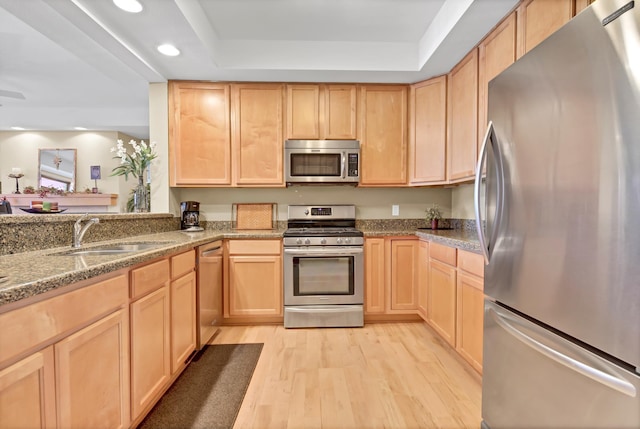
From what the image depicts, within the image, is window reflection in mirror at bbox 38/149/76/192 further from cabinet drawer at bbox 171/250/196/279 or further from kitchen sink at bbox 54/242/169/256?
cabinet drawer at bbox 171/250/196/279

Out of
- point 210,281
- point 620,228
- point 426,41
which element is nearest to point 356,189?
point 426,41

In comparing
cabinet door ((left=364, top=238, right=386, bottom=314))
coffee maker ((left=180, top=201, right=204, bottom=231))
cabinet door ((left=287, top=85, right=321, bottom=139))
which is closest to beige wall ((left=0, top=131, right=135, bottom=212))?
coffee maker ((left=180, top=201, right=204, bottom=231))

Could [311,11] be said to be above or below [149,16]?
above

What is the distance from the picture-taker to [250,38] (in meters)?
2.65

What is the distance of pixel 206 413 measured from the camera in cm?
163

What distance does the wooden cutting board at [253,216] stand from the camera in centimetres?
329

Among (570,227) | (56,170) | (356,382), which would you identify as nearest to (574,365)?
(570,227)

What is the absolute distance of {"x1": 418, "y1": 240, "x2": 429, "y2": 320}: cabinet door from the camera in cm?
270

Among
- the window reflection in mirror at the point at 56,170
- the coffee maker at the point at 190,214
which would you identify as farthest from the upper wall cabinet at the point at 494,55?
the window reflection in mirror at the point at 56,170

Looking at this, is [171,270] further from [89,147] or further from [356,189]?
[89,147]

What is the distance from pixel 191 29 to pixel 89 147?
5.20 m

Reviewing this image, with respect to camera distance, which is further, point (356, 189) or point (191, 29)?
point (356, 189)

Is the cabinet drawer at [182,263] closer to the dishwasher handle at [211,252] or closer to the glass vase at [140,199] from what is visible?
the dishwasher handle at [211,252]

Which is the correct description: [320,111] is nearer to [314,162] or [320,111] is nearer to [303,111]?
[303,111]
